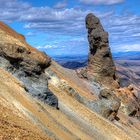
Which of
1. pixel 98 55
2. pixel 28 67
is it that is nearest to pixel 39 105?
pixel 28 67

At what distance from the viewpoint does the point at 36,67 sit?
56188 millimetres

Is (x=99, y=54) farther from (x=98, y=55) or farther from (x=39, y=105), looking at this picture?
(x=39, y=105)

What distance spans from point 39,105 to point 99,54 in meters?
63.2

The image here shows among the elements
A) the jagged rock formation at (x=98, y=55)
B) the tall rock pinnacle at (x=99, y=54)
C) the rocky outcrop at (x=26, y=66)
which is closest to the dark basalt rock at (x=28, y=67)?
the rocky outcrop at (x=26, y=66)

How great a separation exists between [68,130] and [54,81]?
2598cm

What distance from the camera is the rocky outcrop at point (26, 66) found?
5350 cm

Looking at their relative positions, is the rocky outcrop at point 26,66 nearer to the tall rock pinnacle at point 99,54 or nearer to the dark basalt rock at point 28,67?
the dark basalt rock at point 28,67

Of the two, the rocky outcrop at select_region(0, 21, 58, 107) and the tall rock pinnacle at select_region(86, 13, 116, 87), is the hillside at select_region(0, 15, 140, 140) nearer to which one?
the rocky outcrop at select_region(0, 21, 58, 107)

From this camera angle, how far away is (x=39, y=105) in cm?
4609

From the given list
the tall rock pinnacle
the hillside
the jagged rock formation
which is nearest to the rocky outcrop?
the hillside

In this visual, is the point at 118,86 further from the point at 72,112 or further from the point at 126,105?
the point at 72,112

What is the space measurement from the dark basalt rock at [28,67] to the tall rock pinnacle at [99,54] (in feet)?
164

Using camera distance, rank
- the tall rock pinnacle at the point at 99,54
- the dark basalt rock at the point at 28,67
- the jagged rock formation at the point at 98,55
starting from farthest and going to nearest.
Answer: the tall rock pinnacle at the point at 99,54, the jagged rock formation at the point at 98,55, the dark basalt rock at the point at 28,67

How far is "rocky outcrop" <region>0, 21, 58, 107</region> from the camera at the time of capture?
53.5 m
